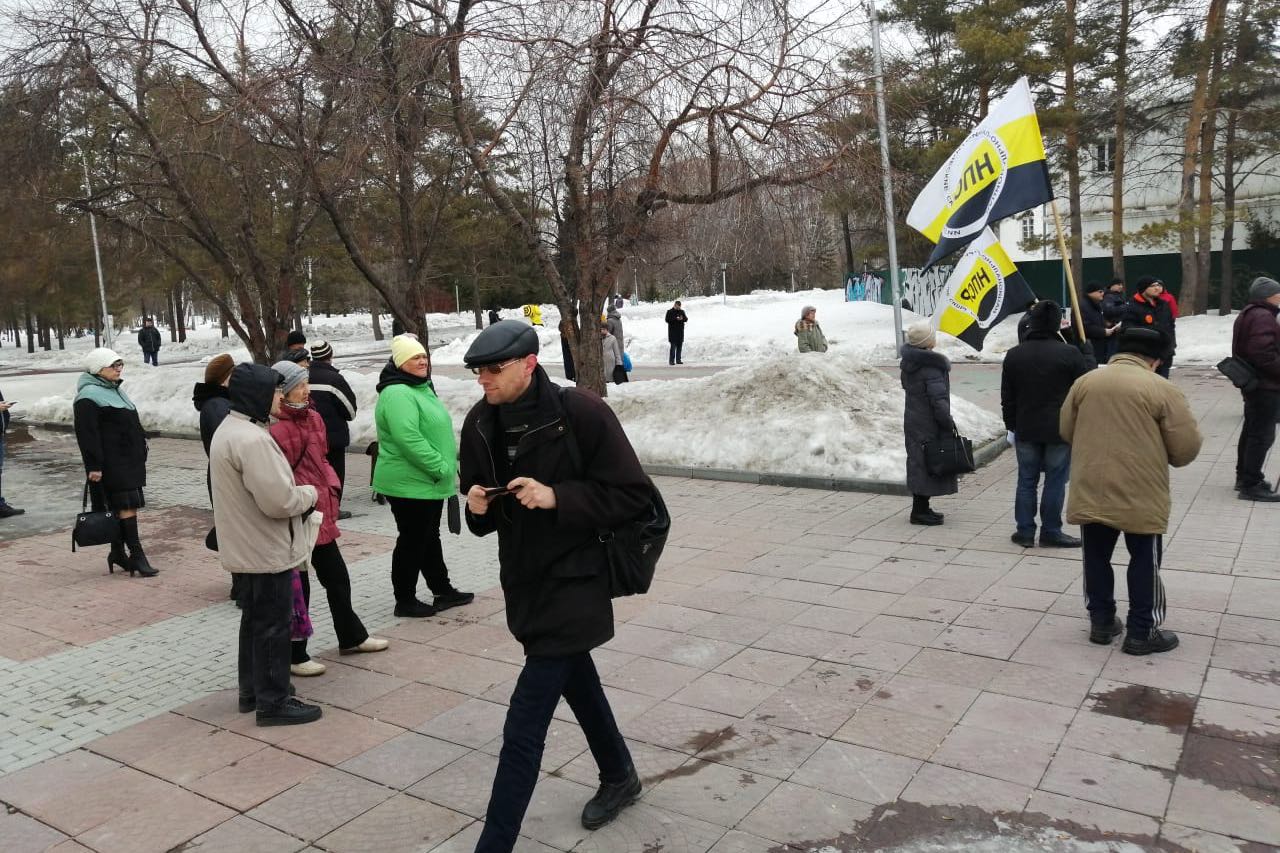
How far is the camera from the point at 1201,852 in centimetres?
320

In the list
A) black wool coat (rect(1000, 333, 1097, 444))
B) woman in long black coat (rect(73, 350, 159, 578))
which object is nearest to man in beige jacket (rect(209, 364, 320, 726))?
woman in long black coat (rect(73, 350, 159, 578))

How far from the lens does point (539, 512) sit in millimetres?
3217

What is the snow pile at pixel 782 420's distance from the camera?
10.3 metres

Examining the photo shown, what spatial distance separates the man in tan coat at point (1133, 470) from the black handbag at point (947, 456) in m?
2.66

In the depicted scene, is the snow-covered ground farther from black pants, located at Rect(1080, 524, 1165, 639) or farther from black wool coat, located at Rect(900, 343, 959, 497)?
black pants, located at Rect(1080, 524, 1165, 639)

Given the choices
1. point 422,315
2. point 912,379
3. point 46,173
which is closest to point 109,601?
point 912,379

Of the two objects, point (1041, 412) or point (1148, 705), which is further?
point (1041, 412)

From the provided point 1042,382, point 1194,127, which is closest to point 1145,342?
point 1042,382

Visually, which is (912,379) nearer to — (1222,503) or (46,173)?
(1222,503)

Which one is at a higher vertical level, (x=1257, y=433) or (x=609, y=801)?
(x=1257, y=433)

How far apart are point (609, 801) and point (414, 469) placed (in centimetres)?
300

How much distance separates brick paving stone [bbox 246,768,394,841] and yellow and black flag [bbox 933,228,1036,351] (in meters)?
5.77

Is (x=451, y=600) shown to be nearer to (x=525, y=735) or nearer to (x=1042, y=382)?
(x=525, y=735)

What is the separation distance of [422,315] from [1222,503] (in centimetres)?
1083
